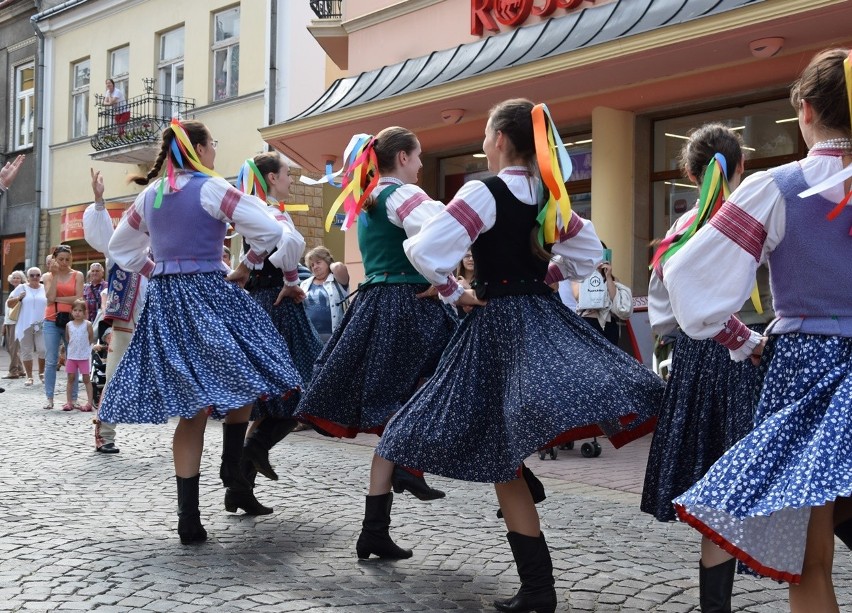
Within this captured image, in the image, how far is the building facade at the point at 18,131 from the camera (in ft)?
85.7

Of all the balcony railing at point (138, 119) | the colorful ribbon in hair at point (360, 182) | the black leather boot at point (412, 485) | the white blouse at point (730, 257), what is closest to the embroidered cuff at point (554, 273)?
the colorful ribbon in hair at point (360, 182)

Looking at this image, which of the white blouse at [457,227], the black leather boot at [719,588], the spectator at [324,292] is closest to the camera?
the black leather boot at [719,588]

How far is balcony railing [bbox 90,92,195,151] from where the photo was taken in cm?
2109

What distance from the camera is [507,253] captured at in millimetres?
4008

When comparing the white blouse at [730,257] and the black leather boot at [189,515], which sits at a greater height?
the white blouse at [730,257]

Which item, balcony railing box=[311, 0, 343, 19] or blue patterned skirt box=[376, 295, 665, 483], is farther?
balcony railing box=[311, 0, 343, 19]

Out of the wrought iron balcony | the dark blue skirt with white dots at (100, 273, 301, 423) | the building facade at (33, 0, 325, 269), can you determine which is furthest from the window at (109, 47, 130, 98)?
Answer: the dark blue skirt with white dots at (100, 273, 301, 423)

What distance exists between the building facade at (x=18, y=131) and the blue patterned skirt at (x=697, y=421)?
78.3 ft

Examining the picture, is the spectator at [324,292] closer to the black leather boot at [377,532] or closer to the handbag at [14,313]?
the black leather boot at [377,532]

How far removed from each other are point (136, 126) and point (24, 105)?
22.4ft

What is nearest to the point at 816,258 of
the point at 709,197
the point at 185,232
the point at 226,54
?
the point at 709,197

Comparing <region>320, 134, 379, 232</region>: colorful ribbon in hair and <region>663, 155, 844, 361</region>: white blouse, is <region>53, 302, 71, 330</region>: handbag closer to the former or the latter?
<region>320, 134, 379, 232</region>: colorful ribbon in hair

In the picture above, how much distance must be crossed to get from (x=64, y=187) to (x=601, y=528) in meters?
21.6

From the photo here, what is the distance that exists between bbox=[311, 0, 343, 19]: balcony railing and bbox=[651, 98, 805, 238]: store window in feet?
21.1
